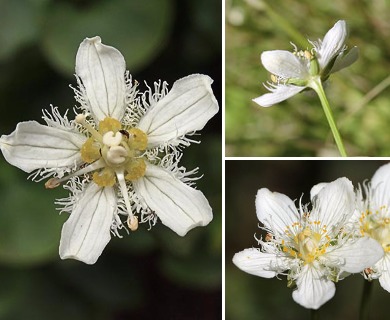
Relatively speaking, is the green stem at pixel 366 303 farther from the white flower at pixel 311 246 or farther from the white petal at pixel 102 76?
the white petal at pixel 102 76

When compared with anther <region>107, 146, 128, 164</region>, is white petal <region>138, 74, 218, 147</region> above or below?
above

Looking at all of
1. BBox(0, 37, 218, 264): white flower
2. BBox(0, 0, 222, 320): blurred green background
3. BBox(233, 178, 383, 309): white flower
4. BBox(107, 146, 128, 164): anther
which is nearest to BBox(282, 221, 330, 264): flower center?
BBox(233, 178, 383, 309): white flower

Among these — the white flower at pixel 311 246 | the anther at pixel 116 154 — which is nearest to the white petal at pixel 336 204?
the white flower at pixel 311 246

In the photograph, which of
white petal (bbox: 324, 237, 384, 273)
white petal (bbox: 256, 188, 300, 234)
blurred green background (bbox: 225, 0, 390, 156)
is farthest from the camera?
blurred green background (bbox: 225, 0, 390, 156)

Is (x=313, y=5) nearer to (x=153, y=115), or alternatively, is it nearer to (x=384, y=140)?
(x=384, y=140)

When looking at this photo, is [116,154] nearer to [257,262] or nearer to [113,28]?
[257,262]

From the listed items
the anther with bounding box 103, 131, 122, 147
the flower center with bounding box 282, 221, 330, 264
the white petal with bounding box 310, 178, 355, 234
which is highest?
the anther with bounding box 103, 131, 122, 147

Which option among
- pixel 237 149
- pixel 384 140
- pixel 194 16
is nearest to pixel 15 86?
pixel 194 16

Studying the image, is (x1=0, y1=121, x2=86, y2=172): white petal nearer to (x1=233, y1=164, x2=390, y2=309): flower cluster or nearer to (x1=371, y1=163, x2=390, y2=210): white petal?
(x1=233, y1=164, x2=390, y2=309): flower cluster
